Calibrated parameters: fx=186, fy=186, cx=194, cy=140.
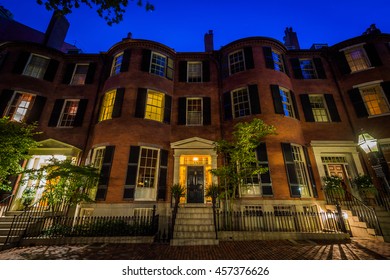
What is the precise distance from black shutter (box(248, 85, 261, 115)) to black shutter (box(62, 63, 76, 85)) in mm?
13468

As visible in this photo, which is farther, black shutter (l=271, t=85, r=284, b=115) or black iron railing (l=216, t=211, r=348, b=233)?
black shutter (l=271, t=85, r=284, b=115)

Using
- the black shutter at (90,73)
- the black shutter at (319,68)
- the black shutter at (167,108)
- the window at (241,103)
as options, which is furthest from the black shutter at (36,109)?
the black shutter at (319,68)

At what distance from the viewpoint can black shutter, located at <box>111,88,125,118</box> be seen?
1184 cm

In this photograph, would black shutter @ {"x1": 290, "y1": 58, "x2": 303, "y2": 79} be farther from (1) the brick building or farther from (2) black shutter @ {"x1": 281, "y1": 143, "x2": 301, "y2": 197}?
(2) black shutter @ {"x1": 281, "y1": 143, "x2": 301, "y2": 197}

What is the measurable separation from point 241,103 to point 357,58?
9596 mm

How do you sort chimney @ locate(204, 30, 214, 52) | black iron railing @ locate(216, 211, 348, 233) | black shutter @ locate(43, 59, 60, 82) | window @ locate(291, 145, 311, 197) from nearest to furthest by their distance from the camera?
black iron railing @ locate(216, 211, 348, 233)
window @ locate(291, 145, 311, 197)
black shutter @ locate(43, 59, 60, 82)
chimney @ locate(204, 30, 214, 52)

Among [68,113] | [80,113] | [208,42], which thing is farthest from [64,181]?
[208,42]

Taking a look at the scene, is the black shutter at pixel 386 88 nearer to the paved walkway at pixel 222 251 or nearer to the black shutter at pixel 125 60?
the paved walkway at pixel 222 251

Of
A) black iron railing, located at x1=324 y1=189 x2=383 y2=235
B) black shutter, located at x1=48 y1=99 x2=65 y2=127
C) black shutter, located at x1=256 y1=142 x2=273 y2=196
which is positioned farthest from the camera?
black shutter, located at x1=48 y1=99 x2=65 y2=127

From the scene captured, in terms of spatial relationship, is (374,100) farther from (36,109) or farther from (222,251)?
(36,109)

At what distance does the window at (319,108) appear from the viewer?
42.4 feet

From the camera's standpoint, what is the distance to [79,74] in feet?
47.9

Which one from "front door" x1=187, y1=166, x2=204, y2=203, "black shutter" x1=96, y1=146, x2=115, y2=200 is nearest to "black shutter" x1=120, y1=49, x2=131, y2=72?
"black shutter" x1=96, y1=146, x2=115, y2=200
